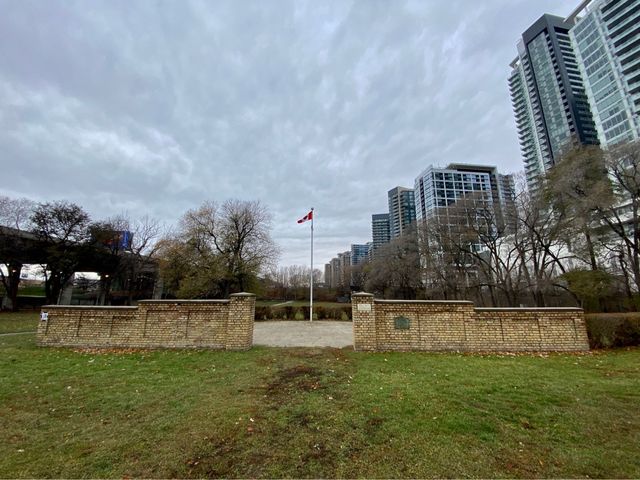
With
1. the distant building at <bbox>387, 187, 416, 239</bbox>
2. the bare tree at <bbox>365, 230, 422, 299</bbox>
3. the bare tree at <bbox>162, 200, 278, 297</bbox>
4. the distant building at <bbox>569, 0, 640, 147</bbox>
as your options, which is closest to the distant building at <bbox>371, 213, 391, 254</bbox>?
the distant building at <bbox>387, 187, 416, 239</bbox>

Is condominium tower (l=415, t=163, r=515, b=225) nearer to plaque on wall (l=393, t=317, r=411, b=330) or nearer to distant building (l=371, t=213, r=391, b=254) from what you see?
distant building (l=371, t=213, r=391, b=254)

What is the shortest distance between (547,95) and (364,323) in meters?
110

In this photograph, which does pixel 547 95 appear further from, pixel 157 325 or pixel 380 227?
pixel 157 325

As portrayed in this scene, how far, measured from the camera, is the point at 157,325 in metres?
8.99

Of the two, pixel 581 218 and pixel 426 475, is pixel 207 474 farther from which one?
pixel 581 218

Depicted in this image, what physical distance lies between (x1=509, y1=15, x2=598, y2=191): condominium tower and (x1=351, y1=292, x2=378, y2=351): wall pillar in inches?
3521

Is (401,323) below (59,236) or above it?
below

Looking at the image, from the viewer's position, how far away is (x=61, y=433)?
336 centimetres

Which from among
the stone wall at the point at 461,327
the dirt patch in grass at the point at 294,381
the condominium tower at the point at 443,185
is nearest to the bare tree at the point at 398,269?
the condominium tower at the point at 443,185

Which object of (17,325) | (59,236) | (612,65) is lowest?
(17,325)

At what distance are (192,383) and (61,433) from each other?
2122 millimetres

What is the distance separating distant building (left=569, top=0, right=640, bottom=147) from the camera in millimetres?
52219

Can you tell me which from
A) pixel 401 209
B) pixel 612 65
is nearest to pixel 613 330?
pixel 401 209

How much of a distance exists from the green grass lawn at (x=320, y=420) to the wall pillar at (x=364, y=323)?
184 centimetres
